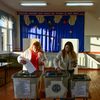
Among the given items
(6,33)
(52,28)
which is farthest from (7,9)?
(52,28)

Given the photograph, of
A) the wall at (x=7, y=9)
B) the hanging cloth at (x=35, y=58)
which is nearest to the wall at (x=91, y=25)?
the wall at (x=7, y=9)

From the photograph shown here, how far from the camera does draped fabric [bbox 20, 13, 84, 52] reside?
1203 centimetres

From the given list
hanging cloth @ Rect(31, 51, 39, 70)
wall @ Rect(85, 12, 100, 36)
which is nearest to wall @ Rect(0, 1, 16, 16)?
wall @ Rect(85, 12, 100, 36)

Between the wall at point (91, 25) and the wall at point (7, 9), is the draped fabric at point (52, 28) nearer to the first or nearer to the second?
the wall at point (91, 25)

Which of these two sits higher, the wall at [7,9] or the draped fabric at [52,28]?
the wall at [7,9]

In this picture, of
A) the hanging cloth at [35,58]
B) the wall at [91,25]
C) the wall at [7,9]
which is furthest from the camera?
the wall at [91,25]

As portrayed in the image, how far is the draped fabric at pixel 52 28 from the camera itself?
12031 millimetres

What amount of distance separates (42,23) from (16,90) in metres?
9.38

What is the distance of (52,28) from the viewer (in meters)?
12.2

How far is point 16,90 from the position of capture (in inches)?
121

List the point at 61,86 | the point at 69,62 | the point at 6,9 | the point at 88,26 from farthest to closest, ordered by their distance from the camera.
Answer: the point at 88,26 < the point at 6,9 < the point at 69,62 < the point at 61,86

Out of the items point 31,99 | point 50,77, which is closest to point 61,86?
point 50,77

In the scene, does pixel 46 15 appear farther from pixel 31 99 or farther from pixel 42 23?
pixel 31 99

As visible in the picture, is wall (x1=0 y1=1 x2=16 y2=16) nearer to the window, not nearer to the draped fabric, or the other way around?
the window
